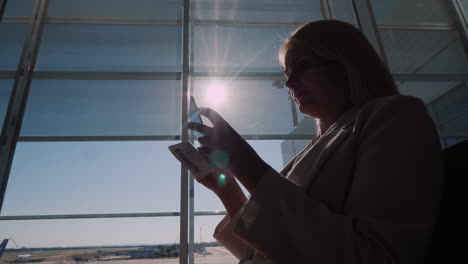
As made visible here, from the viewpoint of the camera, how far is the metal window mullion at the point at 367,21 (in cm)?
290

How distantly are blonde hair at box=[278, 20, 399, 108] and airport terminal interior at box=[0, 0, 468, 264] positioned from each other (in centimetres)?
172

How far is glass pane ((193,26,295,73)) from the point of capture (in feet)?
10.7

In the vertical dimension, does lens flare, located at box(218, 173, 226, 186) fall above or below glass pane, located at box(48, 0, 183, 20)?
below

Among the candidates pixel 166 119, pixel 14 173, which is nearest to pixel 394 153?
pixel 166 119

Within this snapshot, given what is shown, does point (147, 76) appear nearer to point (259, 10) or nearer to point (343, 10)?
point (259, 10)

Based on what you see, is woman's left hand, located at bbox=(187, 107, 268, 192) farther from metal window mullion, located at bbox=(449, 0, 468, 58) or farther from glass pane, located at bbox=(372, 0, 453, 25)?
metal window mullion, located at bbox=(449, 0, 468, 58)

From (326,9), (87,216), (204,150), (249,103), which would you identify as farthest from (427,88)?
(87,216)

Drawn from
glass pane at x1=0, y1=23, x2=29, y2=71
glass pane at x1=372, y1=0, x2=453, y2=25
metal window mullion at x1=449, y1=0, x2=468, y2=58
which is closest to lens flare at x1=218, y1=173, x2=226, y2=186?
glass pane at x1=0, y1=23, x2=29, y2=71

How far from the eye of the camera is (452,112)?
9.55 feet

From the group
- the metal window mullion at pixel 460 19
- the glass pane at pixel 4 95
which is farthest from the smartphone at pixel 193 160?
the metal window mullion at pixel 460 19

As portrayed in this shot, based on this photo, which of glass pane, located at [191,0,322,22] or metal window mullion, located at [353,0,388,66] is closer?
metal window mullion, located at [353,0,388,66]

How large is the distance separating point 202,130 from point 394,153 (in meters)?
0.38

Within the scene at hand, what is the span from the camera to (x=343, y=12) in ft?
11.0

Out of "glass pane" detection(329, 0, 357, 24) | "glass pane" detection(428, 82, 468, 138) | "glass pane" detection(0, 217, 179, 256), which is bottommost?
"glass pane" detection(0, 217, 179, 256)
